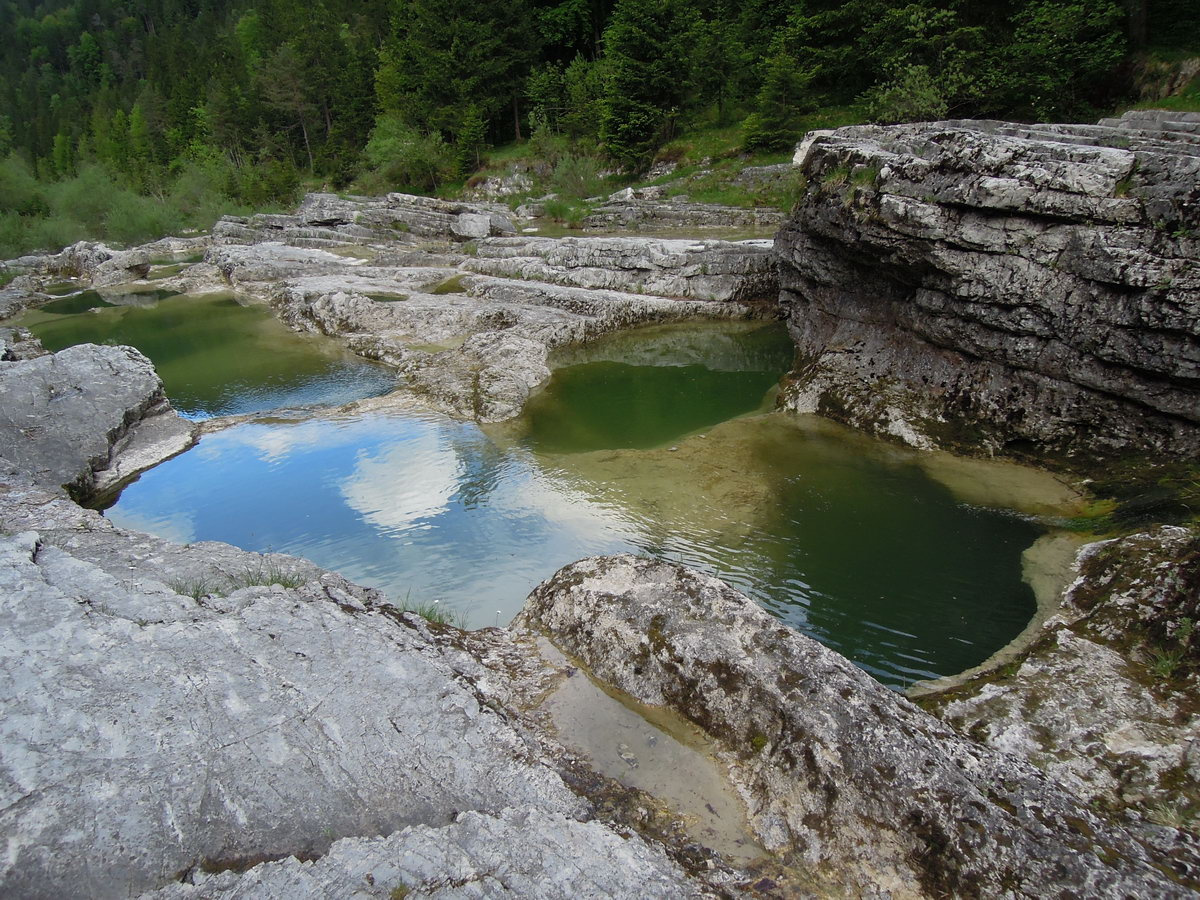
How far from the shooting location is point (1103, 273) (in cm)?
962

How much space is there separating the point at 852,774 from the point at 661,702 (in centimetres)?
160

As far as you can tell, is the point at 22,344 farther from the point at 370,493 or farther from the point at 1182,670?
the point at 1182,670

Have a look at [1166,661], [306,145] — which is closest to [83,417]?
[1166,661]

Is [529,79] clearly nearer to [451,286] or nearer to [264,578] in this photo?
[451,286]

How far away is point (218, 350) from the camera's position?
813 inches

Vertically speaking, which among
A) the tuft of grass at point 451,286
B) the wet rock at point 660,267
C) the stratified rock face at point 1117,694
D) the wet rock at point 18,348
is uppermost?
the wet rock at point 660,267

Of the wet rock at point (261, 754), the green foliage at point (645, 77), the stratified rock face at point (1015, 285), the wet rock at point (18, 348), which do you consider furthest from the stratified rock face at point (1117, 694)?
the green foliage at point (645, 77)

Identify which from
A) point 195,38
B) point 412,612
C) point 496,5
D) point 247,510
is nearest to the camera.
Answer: point 412,612

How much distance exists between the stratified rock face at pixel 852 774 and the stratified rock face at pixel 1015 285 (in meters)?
8.12

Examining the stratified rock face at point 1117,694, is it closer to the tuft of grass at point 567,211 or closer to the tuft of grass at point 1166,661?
the tuft of grass at point 1166,661

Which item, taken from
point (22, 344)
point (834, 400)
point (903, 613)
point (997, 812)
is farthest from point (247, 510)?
point (22, 344)

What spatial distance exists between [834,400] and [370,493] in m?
9.66

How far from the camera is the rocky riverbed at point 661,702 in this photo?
11.9ft

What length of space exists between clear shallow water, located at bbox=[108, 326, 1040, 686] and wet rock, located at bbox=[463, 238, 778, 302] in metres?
8.18
